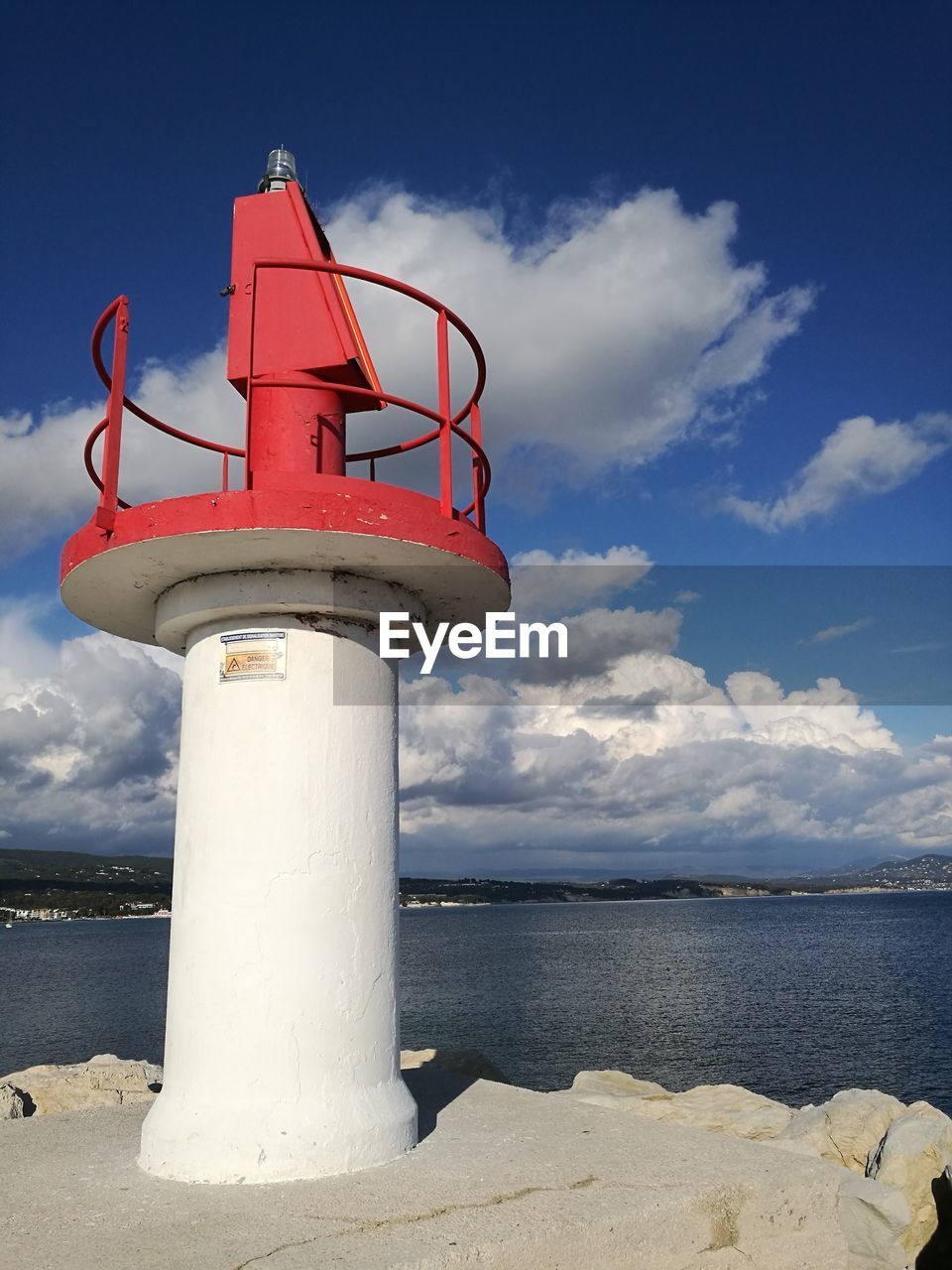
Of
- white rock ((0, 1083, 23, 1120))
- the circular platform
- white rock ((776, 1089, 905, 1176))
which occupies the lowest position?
white rock ((776, 1089, 905, 1176))

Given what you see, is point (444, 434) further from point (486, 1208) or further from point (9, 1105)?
point (9, 1105)

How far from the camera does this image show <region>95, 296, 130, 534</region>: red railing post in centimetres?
542

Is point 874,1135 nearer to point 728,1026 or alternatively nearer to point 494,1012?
point 728,1026

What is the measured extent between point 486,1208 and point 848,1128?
4.98 meters

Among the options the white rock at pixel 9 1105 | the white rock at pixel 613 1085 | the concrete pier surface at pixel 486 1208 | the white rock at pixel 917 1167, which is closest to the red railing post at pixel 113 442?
the concrete pier surface at pixel 486 1208

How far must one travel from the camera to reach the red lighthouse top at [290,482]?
5223 mm

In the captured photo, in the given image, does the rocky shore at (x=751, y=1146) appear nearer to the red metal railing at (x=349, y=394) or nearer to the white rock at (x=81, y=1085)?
the white rock at (x=81, y=1085)

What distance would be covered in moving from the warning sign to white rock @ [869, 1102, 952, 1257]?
550cm

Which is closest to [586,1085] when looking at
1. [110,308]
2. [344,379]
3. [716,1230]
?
[716,1230]

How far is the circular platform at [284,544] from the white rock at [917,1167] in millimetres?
4986

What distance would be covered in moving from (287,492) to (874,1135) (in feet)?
23.7

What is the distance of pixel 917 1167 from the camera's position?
698cm

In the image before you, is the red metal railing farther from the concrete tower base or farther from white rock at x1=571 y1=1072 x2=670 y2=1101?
white rock at x1=571 y1=1072 x2=670 y2=1101

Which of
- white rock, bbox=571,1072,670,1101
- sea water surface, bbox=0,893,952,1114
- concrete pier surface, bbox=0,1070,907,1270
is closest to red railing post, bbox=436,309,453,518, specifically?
concrete pier surface, bbox=0,1070,907,1270
